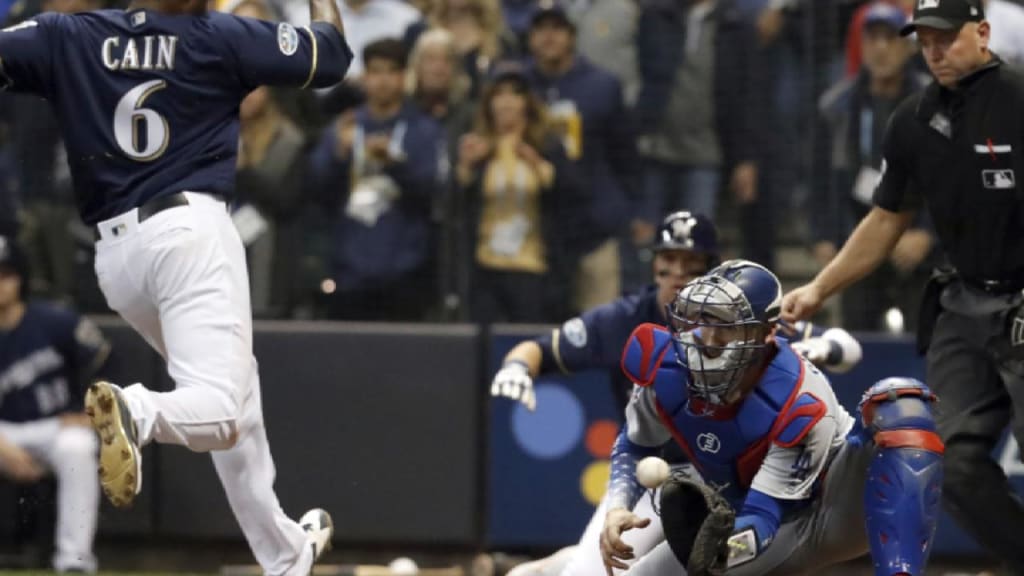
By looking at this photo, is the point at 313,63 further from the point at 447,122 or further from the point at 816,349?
the point at 447,122

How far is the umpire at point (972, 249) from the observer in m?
6.37

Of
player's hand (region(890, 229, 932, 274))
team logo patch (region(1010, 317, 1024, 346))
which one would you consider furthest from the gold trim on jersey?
player's hand (region(890, 229, 932, 274))

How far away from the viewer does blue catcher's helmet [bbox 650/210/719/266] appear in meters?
6.93

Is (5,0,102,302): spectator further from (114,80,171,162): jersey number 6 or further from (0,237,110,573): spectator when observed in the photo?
(114,80,171,162): jersey number 6

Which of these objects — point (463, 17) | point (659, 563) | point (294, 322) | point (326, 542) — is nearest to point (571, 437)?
point (294, 322)

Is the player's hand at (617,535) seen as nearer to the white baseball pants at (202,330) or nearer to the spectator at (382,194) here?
the white baseball pants at (202,330)

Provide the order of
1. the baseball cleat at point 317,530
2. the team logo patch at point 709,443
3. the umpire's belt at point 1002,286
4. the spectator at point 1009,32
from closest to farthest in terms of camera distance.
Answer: the team logo patch at point 709,443 < the baseball cleat at point 317,530 < the umpire's belt at point 1002,286 < the spectator at point 1009,32

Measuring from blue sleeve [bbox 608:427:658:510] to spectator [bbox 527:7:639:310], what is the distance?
3.41m

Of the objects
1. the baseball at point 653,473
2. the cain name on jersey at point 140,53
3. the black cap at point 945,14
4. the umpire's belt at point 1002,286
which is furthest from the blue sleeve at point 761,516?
the cain name on jersey at point 140,53

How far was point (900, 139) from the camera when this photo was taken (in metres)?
6.70

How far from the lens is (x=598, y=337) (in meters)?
7.09

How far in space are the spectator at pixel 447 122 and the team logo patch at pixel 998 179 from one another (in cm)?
334

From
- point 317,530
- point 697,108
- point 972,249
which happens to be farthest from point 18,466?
point 972,249

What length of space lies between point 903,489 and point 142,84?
8.96 ft
